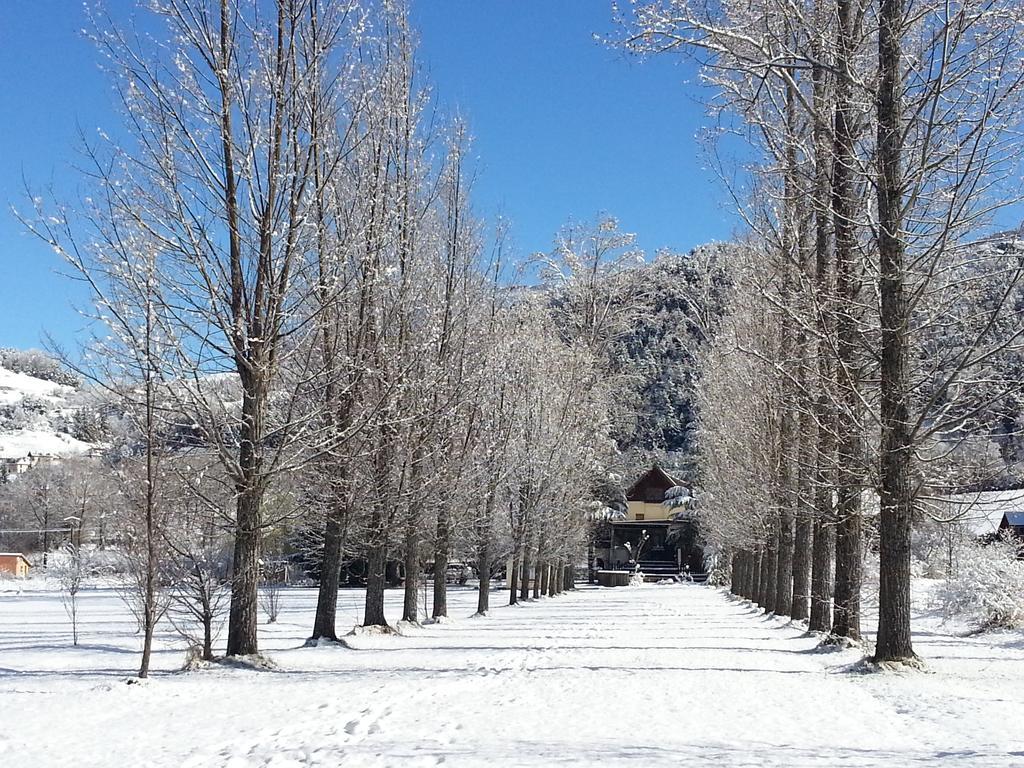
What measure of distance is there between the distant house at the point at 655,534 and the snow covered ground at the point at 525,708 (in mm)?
50189

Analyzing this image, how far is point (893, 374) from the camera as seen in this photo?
10.8 m

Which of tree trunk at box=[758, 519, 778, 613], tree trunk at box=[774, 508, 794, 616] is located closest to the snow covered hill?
tree trunk at box=[758, 519, 778, 613]

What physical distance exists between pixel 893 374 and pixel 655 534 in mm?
60655

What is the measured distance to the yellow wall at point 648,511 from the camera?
7044cm

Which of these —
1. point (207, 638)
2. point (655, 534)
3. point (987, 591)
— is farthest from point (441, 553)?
point (655, 534)

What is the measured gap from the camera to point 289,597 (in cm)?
3894

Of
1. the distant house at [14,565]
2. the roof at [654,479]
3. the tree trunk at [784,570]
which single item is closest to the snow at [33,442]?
the distant house at [14,565]

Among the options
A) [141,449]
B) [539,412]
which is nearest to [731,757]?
[141,449]

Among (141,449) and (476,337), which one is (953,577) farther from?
(141,449)

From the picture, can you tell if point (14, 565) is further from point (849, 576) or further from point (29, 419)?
point (29, 419)

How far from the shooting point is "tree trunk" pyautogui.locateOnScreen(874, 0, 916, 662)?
34.6ft

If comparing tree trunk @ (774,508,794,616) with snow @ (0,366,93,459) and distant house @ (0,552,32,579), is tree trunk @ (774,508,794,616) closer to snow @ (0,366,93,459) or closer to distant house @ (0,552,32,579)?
distant house @ (0,552,32,579)

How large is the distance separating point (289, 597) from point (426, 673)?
96.6ft

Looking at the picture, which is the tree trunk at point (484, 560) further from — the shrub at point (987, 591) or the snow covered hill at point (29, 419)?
the snow covered hill at point (29, 419)
